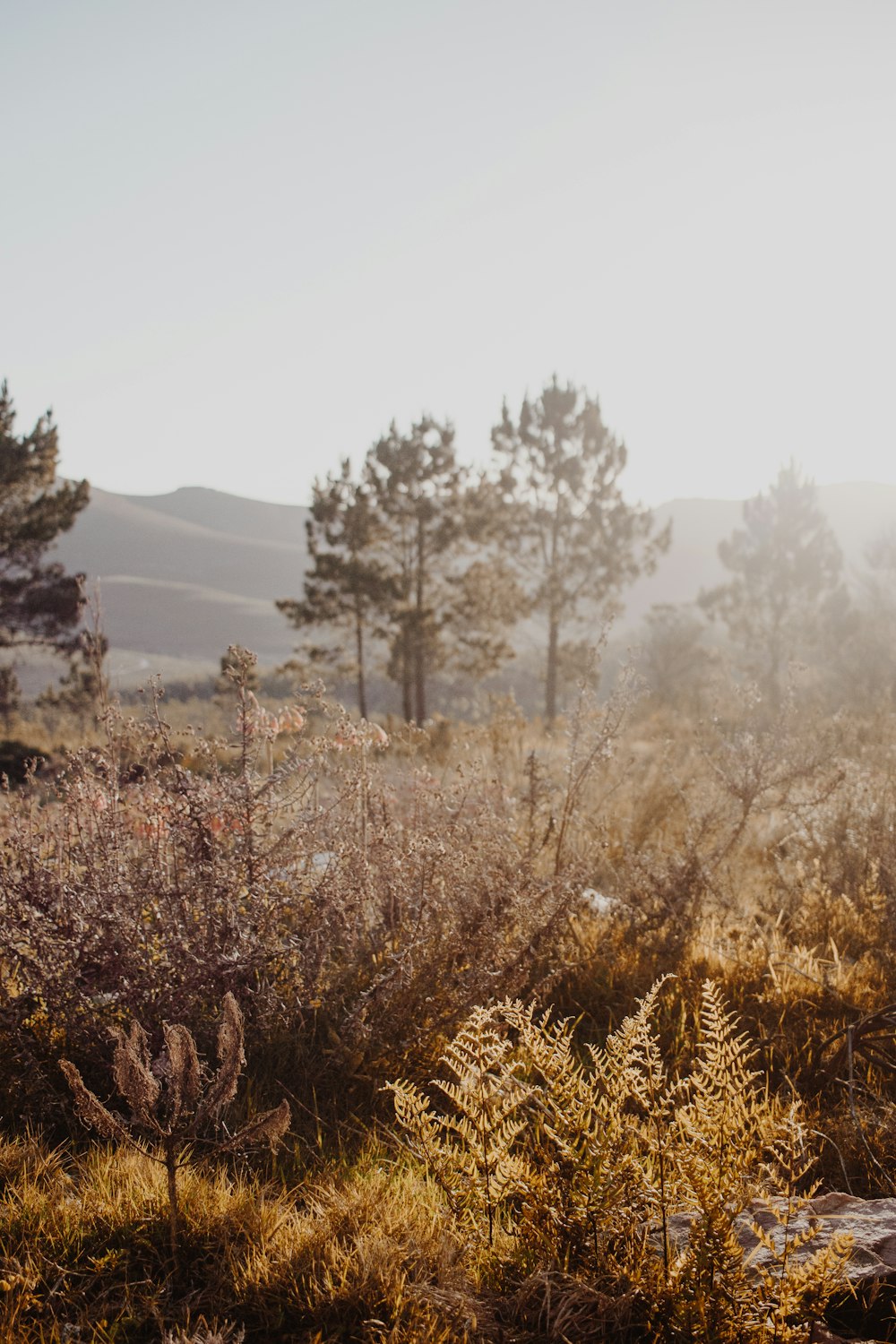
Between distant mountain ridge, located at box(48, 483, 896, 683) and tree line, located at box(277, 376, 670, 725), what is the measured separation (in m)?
30.2

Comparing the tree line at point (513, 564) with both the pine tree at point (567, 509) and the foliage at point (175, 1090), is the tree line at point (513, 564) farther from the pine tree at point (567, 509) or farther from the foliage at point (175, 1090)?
the foliage at point (175, 1090)

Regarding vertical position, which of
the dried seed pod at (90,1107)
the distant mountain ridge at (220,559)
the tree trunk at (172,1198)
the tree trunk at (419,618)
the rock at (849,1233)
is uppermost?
the distant mountain ridge at (220,559)

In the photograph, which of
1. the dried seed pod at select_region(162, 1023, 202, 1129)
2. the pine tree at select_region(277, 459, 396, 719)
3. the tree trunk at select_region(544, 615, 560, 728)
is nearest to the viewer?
the dried seed pod at select_region(162, 1023, 202, 1129)

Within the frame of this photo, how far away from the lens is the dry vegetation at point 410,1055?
1.75 meters

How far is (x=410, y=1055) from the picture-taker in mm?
2990

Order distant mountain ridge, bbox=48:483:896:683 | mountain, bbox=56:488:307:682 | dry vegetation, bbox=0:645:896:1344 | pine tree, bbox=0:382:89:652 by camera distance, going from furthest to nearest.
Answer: distant mountain ridge, bbox=48:483:896:683 < mountain, bbox=56:488:307:682 < pine tree, bbox=0:382:89:652 < dry vegetation, bbox=0:645:896:1344

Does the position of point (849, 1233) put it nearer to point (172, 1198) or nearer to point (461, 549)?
point (172, 1198)

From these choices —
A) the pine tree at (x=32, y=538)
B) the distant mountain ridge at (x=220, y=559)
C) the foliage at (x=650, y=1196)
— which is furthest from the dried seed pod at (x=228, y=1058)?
the distant mountain ridge at (x=220, y=559)

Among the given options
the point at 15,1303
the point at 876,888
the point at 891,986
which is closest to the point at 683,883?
the point at 891,986

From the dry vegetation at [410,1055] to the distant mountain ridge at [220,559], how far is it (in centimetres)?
4560

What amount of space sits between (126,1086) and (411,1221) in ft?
2.60

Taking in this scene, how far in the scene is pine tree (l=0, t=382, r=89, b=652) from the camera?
14.0 m

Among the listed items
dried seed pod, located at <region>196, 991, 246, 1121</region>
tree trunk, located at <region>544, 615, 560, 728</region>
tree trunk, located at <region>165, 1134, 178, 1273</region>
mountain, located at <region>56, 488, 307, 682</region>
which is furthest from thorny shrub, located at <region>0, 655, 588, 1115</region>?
mountain, located at <region>56, 488, 307, 682</region>

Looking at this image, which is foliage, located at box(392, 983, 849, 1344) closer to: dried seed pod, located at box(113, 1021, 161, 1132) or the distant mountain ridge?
dried seed pod, located at box(113, 1021, 161, 1132)
